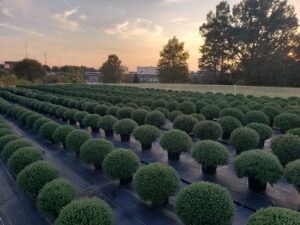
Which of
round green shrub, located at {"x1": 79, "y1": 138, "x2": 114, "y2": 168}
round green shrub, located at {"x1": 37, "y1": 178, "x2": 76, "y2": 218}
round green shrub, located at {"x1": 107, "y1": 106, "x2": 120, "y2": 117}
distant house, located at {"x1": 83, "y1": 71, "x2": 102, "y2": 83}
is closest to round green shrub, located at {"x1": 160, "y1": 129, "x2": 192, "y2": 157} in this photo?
round green shrub, located at {"x1": 79, "y1": 138, "x2": 114, "y2": 168}

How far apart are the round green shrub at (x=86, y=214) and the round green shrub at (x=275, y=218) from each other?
2.06m

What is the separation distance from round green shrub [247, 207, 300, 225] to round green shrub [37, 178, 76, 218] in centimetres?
303

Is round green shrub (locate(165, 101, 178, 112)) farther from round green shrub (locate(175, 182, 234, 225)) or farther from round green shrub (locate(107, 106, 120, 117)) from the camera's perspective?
round green shrub (locate(175, 182, 234, 225))

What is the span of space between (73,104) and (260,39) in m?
32.4

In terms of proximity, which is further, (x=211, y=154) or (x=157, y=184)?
(x=211, y=154)

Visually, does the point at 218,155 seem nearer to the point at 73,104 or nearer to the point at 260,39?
the point at 73,104

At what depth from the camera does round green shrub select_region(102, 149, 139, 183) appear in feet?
19.7

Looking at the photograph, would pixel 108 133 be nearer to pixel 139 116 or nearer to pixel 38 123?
pixel 139 116

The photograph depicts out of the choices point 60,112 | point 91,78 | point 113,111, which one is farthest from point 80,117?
point 91,78

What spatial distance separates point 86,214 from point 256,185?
348cm

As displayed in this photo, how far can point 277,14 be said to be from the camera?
133ft

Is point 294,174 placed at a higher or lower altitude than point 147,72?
lower

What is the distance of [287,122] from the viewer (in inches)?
380

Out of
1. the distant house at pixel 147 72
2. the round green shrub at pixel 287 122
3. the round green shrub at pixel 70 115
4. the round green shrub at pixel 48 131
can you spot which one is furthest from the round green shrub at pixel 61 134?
the distant house at pixel 147 72
